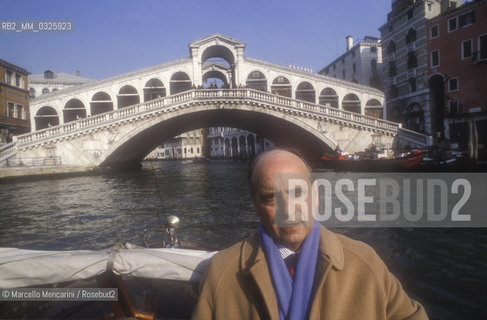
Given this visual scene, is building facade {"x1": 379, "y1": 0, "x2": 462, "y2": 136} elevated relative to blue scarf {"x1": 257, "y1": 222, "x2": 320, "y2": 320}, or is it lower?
elevated

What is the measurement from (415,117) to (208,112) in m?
16.4

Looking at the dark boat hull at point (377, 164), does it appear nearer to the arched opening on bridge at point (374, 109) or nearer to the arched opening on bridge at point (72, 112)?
the arched opening on bridge at point (374, 109)

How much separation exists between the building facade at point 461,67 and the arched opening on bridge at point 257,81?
12.3 m

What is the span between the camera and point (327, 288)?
4.24ft

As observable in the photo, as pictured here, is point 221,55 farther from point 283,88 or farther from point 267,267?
point 267,267

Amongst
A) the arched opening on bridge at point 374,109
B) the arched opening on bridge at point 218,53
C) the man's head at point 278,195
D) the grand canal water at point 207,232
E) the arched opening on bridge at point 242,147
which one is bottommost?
the grand canal water at point 207,232

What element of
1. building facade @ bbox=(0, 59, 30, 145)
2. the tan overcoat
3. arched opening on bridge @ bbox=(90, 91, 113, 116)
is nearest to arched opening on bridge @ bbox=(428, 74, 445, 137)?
arched opening on bridge @ bbox=(90, 91, 113, 116)

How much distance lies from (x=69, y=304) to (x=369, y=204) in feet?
26.3

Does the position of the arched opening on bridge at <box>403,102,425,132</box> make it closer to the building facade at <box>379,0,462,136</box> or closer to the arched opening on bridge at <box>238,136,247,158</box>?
the building facade at <box>379,0,462,136</box>

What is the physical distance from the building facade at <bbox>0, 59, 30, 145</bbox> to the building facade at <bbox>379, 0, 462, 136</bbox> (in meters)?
31.0

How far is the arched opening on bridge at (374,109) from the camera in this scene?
85.5 feet

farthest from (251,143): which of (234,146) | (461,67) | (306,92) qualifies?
(461,67)

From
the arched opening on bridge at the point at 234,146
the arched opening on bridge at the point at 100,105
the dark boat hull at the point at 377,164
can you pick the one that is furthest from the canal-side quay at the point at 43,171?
the arched opening on bridge at the point at 234,146

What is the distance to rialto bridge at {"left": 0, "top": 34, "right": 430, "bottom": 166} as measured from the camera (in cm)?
1920
